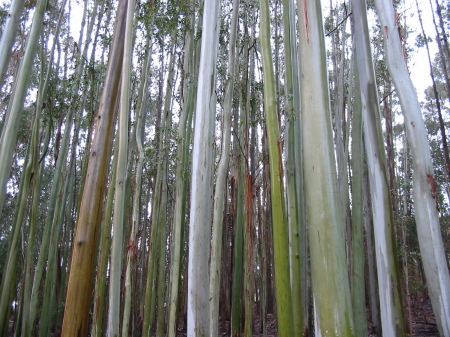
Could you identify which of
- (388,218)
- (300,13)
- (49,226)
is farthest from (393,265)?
(49,226)

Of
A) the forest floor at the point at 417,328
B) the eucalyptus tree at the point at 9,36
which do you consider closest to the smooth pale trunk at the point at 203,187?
the eucalyptus tree at the point at 9,36

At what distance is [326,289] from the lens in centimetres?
100

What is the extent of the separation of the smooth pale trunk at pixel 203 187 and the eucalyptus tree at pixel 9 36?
0.98 metres

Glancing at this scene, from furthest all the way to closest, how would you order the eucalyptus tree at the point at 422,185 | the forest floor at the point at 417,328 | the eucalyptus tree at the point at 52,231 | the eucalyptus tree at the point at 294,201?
the forest floor at the point at 417,328 < the eucalyptus tree at the point at 52,231 < the eucalyptus tree at the point at 294,201 < the eucalyptus tree at the point at 422,185

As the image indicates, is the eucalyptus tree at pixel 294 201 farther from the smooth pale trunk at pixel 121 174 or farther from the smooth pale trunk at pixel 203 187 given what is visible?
the smooth pale trunk at pixel 121 174

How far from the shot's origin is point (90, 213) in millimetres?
1204

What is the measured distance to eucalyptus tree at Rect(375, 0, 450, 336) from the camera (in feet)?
4.39

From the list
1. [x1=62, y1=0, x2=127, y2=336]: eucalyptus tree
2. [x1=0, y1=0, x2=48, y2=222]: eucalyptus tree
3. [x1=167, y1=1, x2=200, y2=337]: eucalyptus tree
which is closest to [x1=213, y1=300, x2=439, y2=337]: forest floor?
[x1=167, y1=1, x2=200, y2=337]: eucalyptus tree

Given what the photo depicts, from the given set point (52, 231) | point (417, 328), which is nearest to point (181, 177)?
point (52, 231)

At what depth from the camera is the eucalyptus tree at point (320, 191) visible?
3.27ft

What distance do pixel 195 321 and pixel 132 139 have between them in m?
4.08

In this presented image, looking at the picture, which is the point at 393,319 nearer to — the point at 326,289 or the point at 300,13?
the point at 326,289

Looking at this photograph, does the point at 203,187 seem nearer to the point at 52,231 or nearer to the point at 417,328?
the point at 52,231

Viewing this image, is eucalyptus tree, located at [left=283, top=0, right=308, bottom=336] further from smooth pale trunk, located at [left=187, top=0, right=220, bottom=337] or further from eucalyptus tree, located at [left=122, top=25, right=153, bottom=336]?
eucalyptus tree, located at [left=122, top=25, right=153, bottom=336]
